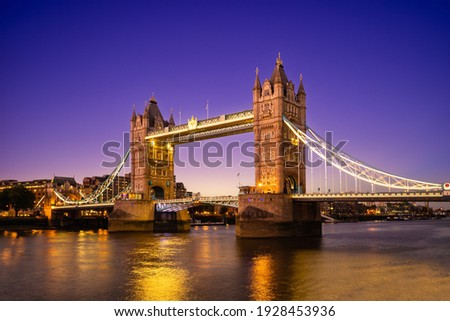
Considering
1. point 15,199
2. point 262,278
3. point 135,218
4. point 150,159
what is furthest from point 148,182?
point 262,278

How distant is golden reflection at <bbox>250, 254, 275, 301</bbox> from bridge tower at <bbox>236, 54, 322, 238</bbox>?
13.8 metres

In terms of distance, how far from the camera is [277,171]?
47219 mm

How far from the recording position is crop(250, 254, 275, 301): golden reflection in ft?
59.1

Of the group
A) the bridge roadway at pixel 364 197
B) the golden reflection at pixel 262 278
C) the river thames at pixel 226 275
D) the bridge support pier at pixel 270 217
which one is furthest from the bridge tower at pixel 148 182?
the golden reflection at pixel 262 278

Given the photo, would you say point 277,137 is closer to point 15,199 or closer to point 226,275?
point 226,275

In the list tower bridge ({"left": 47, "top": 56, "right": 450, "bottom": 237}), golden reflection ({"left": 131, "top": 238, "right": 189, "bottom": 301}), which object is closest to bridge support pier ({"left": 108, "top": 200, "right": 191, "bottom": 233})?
tower bridge ({"left": 47, "top": 56, "right": 450, "bottom": 237})

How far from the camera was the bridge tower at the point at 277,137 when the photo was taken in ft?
156

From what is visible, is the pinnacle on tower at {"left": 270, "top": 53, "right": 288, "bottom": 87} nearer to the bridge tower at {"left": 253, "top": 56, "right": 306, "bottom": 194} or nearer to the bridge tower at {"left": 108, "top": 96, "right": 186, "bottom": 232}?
the bridge tower at {"left": 253, "top": 56, "right": 306, "bottom": 194}

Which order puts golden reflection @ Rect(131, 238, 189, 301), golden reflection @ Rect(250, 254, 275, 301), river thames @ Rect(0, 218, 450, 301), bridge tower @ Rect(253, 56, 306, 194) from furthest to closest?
1. bridge tower @ Rect(253, 56, 306, 194)
2. river thames @ Rect(0, 218, 450, 301)
3. golden reflection @ Rect(250, 254, 275, 301)
4. golden reflection @ Rect(131, 238, 189, 301)

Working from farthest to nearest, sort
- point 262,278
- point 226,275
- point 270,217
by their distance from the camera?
point 270,217, point 226,275, point 262,278

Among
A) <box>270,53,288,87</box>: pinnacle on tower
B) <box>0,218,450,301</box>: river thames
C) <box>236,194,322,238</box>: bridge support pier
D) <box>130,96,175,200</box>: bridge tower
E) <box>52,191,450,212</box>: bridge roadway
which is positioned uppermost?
<box>270,53,288,87</box>: pinnacle on tower

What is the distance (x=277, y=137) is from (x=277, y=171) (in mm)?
3651

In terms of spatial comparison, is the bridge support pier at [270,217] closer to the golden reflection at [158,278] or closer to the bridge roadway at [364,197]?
the bridge roadway at [364,197]
